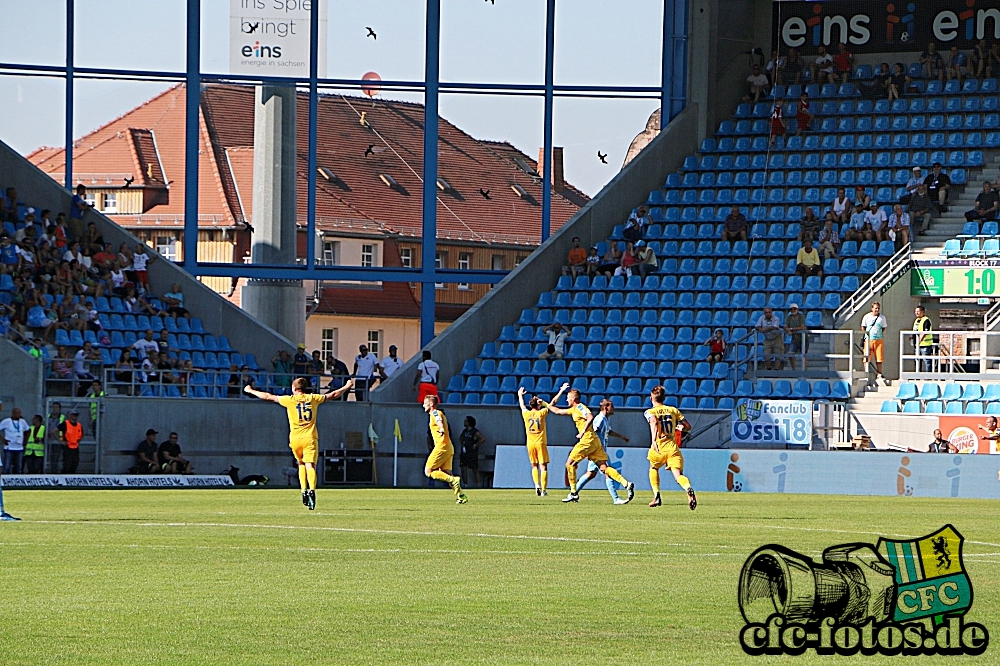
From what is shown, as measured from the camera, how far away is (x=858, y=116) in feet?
128

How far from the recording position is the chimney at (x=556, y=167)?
40384 mm

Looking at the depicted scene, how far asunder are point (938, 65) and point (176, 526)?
26.9 metres

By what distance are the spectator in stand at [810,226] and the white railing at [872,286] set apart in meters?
2.12

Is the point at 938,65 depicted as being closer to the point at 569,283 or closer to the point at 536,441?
A: the point at 569,283

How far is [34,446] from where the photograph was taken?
30.1 metres

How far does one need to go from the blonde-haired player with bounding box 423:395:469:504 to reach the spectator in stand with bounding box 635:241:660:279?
13268 millimetres

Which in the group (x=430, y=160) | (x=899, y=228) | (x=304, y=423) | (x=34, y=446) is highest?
(x=430, y=160)

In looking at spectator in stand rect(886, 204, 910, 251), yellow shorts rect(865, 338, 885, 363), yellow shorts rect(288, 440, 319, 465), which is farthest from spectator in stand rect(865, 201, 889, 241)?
yellow shorts rect(288, 440, 319, 465)

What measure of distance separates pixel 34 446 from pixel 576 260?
13.3 metres

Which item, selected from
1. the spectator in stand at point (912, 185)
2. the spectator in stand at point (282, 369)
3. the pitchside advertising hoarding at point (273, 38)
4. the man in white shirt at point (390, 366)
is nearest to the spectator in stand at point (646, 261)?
the spectator in stand at point (912, 185)

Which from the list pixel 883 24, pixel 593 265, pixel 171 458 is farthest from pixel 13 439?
pixel 883 24

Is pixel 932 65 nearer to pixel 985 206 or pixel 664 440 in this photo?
pixel 985 206

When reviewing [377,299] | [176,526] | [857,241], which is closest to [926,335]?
[857,241]

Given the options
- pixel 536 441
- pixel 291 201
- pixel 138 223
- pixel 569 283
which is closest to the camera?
pixel 536 441
